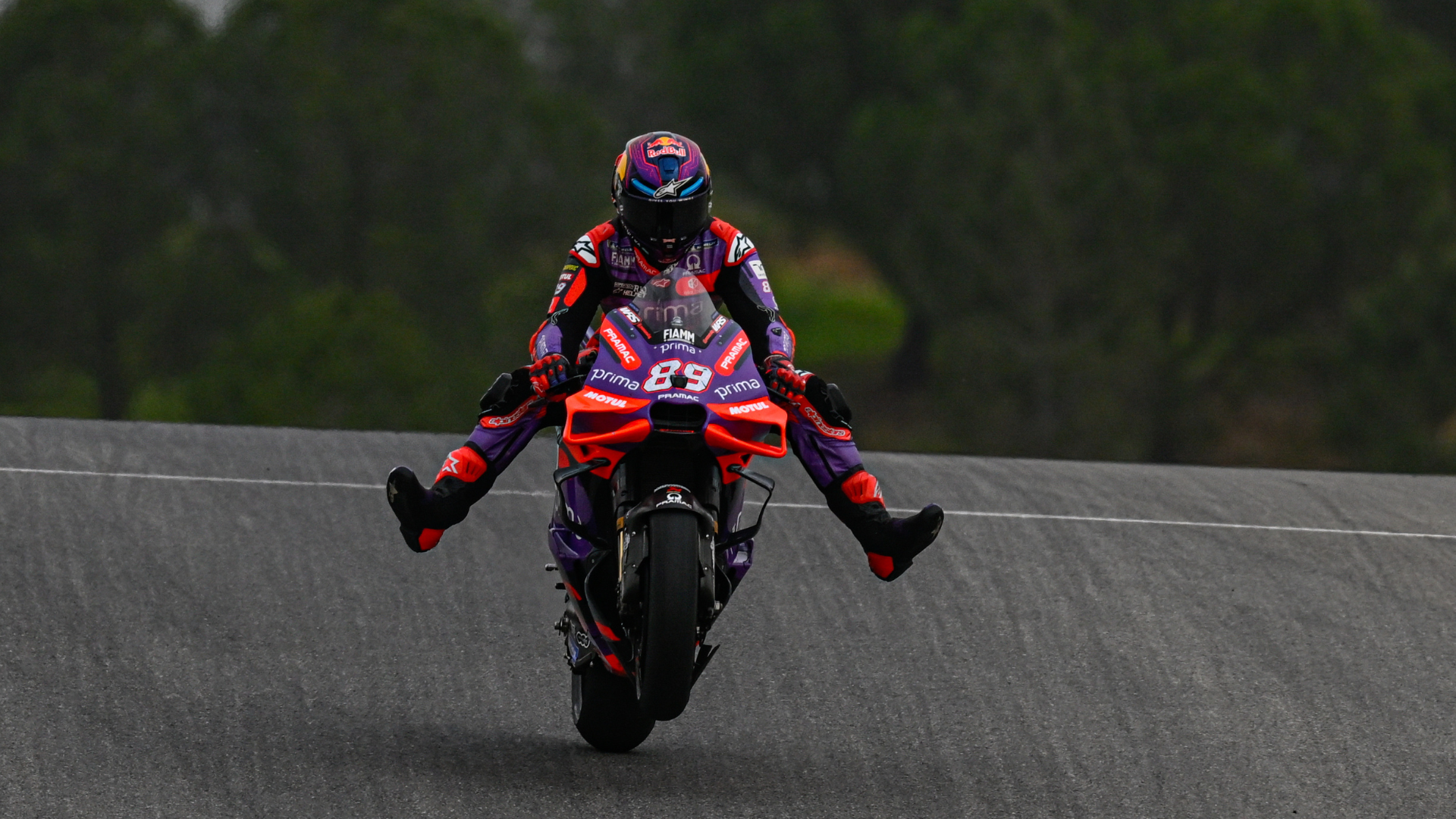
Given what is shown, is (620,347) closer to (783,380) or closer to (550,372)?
(550,372)

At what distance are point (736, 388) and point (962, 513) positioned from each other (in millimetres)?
5600

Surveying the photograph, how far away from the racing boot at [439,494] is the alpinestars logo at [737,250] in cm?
114

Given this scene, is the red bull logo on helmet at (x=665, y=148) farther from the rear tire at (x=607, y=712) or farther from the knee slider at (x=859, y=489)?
the rear tire at (x=607, y=712)

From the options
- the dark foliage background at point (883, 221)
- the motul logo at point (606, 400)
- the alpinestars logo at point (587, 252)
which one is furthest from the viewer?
the dark foliage background at point (883, 221)

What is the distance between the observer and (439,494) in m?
6.53

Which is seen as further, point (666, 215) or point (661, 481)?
point (666, 215)

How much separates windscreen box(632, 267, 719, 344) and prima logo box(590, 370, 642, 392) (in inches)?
7.5

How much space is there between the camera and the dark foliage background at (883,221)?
28359 mm

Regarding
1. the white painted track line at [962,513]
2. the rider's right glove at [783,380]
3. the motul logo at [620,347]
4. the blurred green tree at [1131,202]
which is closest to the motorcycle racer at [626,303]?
the rider's right glove at [783,380]

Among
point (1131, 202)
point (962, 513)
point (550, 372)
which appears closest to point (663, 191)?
point (550, 372)

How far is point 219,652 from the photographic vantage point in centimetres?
796

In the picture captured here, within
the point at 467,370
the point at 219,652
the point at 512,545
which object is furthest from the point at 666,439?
the point at 467,370

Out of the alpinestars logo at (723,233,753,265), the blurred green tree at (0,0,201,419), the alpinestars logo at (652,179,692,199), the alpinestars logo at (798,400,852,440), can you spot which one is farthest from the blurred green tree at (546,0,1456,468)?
the alpinestars logo at (652,179,692,199)

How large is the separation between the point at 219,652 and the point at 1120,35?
26632mm
